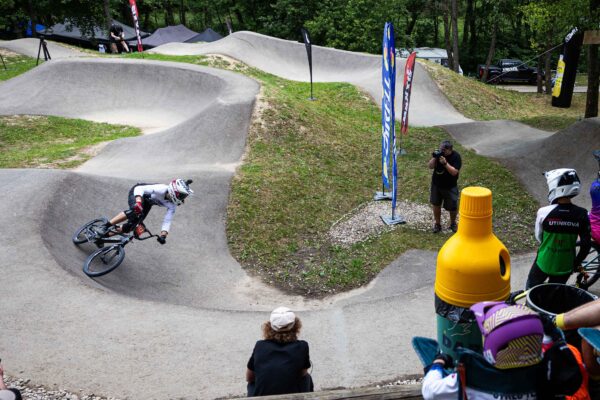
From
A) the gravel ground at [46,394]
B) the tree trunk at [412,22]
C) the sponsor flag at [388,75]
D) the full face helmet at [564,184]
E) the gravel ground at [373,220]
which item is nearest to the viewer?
the gravel ground at [46,394]

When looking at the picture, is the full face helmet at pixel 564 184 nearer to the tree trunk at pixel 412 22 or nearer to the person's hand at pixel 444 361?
the person's hand at pixel 444 361

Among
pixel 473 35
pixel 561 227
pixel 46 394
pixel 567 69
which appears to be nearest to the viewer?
pixel 46 394

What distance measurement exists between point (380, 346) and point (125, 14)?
53205 mm

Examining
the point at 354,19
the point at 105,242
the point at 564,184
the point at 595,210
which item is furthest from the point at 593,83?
the point at 354,19

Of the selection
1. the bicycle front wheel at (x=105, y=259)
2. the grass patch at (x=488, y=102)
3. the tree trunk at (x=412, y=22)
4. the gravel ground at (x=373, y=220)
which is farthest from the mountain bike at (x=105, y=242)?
the tree trunk at (x=412, y=22)

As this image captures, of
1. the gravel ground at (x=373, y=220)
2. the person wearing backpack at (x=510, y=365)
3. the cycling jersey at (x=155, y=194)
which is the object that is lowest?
the gravel ground at (x=373, y=220)

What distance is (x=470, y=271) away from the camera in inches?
116

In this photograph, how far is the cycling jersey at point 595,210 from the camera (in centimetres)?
632

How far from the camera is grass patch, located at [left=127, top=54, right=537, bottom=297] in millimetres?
9914

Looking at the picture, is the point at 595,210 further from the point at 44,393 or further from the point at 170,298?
the point at 44,393

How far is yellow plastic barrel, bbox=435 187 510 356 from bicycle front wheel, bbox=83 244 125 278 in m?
6.62

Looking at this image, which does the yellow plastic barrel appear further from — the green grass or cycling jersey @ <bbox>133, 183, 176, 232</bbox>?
the green grass

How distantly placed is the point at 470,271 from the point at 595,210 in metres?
4.56

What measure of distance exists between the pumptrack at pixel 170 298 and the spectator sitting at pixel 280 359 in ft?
4.94
